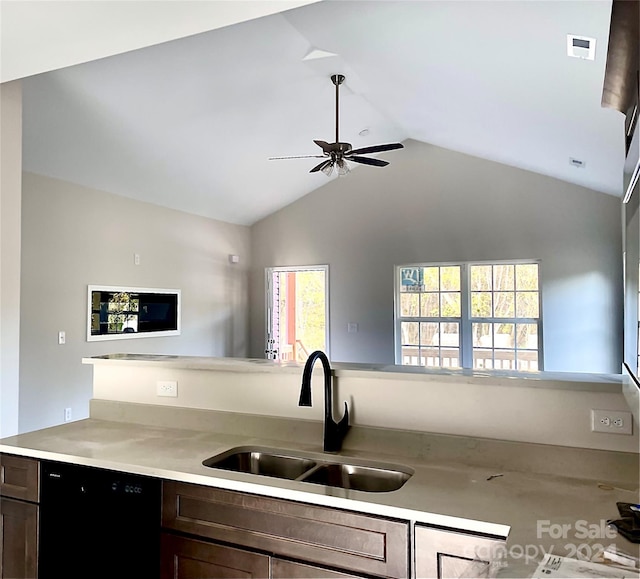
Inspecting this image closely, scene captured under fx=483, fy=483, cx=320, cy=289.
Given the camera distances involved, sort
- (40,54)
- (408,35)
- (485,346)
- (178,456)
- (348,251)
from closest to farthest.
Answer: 1. (178,456)
2. (40,54)
3. (408,35)
4. (485,346)
5. (348,251)

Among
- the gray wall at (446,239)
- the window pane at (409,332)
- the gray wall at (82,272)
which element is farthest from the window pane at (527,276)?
the gray wall at (82,272)

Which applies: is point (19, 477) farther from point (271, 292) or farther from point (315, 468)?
point (271, 292)

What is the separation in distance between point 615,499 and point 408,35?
2.70 m

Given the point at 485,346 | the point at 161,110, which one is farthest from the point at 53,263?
the point at 485,346

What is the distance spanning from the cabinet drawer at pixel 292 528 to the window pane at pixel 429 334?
16.3ft

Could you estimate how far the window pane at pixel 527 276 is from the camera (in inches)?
225

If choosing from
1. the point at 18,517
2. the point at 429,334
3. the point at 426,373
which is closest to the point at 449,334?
the point at 429,334

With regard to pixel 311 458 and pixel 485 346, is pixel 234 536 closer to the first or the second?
pixel 311 458

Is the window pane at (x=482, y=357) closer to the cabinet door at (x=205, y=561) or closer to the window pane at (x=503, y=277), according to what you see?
the window pane at (x=503, y=277)

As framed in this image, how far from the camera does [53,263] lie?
4.29 m

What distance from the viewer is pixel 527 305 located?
576 cm

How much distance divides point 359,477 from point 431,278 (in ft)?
15.5

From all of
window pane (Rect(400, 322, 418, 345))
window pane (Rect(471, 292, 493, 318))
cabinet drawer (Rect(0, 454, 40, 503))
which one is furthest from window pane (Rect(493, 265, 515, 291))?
cabinet drawer (Rect(0, 454, 40, 503))

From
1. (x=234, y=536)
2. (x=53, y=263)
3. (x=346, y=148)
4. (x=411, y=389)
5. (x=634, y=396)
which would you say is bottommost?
(x=234, y=536)
